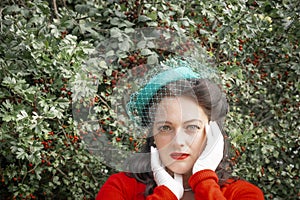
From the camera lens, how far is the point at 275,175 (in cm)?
328

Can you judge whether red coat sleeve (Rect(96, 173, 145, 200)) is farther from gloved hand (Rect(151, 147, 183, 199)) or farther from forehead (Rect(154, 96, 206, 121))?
forehead (Rect(154, 96, 206, 121))

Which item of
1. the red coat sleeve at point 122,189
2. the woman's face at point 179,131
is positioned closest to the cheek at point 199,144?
the woman's face at point 179,131

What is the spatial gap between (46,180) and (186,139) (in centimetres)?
152

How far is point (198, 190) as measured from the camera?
5.70ft

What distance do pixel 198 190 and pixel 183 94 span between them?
294mm

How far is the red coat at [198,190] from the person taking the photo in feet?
5.69

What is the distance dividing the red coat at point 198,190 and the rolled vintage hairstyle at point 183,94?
27 mm

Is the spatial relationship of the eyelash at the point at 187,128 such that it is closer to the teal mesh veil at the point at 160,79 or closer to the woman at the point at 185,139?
the woman at the point at 185,139

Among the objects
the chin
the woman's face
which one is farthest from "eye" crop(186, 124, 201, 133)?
the chin

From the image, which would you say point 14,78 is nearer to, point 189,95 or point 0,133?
point 0,133

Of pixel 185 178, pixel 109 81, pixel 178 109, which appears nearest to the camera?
pixel 178 109

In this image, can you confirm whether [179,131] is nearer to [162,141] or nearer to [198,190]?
[162,141]

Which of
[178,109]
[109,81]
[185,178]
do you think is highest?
[178,109]

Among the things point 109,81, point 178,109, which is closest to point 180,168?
point 178,109
